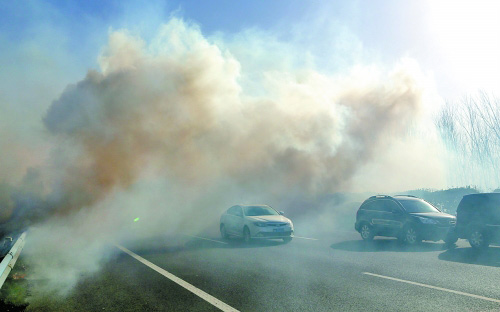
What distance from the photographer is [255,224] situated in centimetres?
1438

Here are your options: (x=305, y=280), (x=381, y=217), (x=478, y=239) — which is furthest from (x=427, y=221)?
(x=305, y=280)

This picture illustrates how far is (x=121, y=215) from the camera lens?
2636cm

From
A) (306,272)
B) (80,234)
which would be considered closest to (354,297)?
(306,272)

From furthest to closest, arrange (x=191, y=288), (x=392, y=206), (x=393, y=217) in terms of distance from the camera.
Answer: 1. (x=392, y=206)
2. (x=393, y=217)
3. (x=191, y=288)

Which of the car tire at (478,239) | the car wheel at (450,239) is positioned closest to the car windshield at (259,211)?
the car wheel at (450,239)

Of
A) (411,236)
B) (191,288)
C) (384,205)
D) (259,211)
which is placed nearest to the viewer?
(191,288)

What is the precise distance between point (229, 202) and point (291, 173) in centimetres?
607

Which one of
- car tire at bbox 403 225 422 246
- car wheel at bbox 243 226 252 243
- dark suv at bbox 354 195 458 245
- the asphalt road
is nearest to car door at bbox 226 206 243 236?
car wheel at bbox 243 226 252 243

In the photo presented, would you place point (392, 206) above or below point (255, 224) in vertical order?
above

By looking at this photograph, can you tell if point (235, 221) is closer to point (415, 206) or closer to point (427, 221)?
point (415, 206)

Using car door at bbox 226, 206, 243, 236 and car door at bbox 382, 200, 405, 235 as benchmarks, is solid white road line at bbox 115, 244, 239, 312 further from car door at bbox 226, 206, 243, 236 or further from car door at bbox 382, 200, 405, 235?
car door at bbox 382, 200, 405, 235

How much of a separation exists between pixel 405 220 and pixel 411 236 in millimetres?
578

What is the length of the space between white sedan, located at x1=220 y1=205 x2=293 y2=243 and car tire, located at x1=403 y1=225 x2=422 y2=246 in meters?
3.90

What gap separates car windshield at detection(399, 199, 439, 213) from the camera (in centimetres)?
1393
